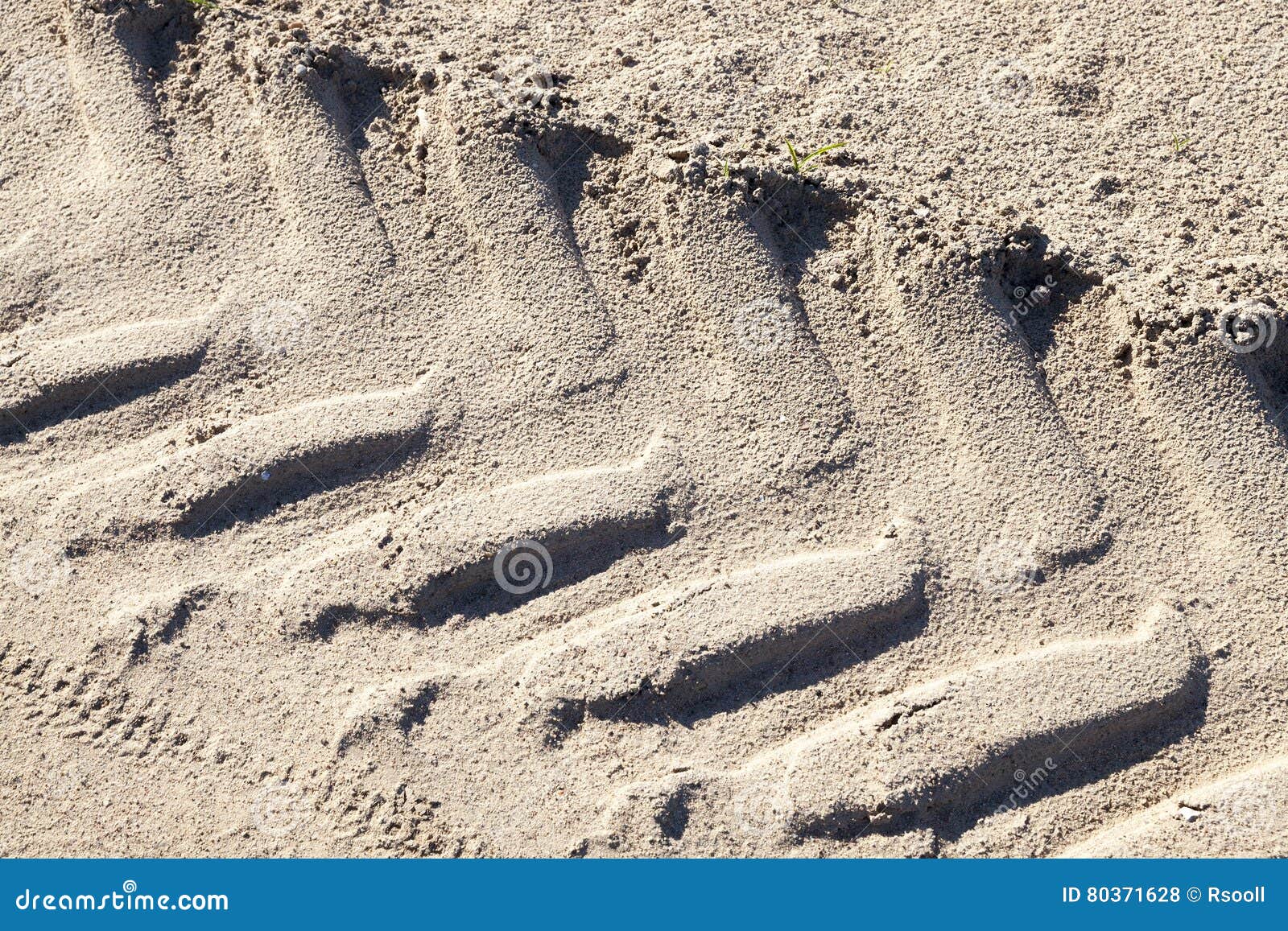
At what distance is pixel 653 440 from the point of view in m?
1.96

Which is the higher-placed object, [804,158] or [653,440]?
[804,158]

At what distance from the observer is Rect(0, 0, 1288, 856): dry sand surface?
1.84 metres

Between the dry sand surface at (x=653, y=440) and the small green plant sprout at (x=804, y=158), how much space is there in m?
0.03

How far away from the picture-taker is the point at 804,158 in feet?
6.67

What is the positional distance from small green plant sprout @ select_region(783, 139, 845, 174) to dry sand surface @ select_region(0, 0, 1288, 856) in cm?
3

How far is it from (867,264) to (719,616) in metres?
0.76

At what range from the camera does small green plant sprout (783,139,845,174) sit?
202 cm

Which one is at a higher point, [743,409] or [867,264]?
[867,264]

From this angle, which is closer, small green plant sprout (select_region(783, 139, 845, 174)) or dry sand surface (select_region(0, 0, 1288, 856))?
dry sand surface (select_region(0, 0, 1288, 856))

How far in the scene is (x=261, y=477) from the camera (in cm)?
198

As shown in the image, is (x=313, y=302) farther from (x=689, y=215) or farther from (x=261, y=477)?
(x=689, y=215)

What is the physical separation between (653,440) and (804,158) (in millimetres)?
664

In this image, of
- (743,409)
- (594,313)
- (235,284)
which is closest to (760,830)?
(743,409)

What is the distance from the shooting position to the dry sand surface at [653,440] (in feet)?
6.05
